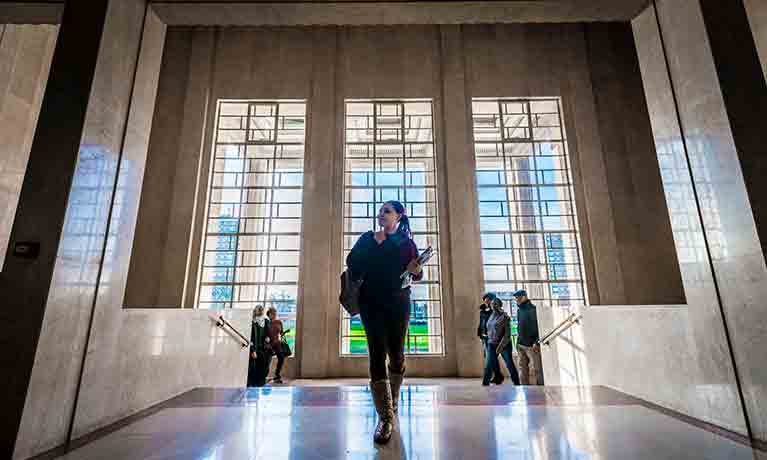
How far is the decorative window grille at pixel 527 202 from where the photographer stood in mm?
10352

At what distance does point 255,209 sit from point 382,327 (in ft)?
31.1

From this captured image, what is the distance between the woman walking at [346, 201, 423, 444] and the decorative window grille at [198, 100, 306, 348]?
7.89 meters

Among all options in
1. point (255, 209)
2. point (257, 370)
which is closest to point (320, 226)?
point (255, 209)

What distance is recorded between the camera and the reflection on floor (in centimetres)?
215

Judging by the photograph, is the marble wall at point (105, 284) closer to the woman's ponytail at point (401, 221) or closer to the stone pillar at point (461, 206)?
the woman's ponytail at point (401, 221)

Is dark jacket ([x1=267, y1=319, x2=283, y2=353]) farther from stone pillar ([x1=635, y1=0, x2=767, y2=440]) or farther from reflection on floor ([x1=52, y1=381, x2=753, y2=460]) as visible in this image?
stone pillar ([x1=635, y1=0, x2=767, y2=440])

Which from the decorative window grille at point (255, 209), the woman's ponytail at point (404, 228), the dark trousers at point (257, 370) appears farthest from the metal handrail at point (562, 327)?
the decorative window grille at point (255, 209)

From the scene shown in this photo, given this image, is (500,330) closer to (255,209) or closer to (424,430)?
(424,430)

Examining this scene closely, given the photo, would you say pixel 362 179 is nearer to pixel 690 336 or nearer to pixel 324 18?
pixel 324 18

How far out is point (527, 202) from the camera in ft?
36.0

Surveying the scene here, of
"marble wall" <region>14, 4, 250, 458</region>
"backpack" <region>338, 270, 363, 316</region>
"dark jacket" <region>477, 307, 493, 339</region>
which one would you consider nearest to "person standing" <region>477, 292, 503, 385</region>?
"dark jacket" <region>477, 307, 493, 339</region>

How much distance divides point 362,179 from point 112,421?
8843 millimetres

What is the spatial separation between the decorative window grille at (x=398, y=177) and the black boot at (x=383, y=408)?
7.65m

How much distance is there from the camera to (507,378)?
9.27 meters
